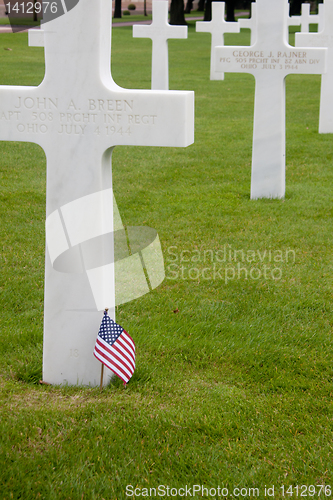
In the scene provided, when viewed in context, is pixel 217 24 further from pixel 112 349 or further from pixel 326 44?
pixel 112 349

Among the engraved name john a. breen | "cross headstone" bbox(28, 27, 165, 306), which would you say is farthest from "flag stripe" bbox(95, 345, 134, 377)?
"cross headstone" bbox(28, 27, 165, 306)

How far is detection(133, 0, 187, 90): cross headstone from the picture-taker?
1491 centimetres

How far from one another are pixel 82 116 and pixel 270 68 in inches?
170

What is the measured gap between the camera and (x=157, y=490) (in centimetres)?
257

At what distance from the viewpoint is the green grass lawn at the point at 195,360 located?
269 cm

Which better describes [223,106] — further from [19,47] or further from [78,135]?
[19,47]

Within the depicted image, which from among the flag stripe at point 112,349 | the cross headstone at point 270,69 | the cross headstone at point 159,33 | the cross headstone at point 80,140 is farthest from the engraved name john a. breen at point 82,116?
the cross headstone at point 159,33

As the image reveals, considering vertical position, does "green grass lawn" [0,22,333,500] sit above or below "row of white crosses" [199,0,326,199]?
below

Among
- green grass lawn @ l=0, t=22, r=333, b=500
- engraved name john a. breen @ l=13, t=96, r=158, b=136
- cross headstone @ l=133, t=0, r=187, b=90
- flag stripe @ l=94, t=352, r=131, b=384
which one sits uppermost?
engraved name john a. breen @ l=13, t=96, r=158, b=136

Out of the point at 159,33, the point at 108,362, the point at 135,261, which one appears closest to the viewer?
the point at 108,362

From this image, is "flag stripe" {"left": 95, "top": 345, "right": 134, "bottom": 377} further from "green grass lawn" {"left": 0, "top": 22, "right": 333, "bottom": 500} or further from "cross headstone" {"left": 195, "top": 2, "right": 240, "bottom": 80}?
"cross headstone" {"left": 195, "top": 2, "right": 240, "bottom": 80}

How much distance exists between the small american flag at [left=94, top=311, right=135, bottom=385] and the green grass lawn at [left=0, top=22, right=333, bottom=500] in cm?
16

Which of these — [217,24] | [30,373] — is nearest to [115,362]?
[30,373]

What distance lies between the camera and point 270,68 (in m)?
6.89
